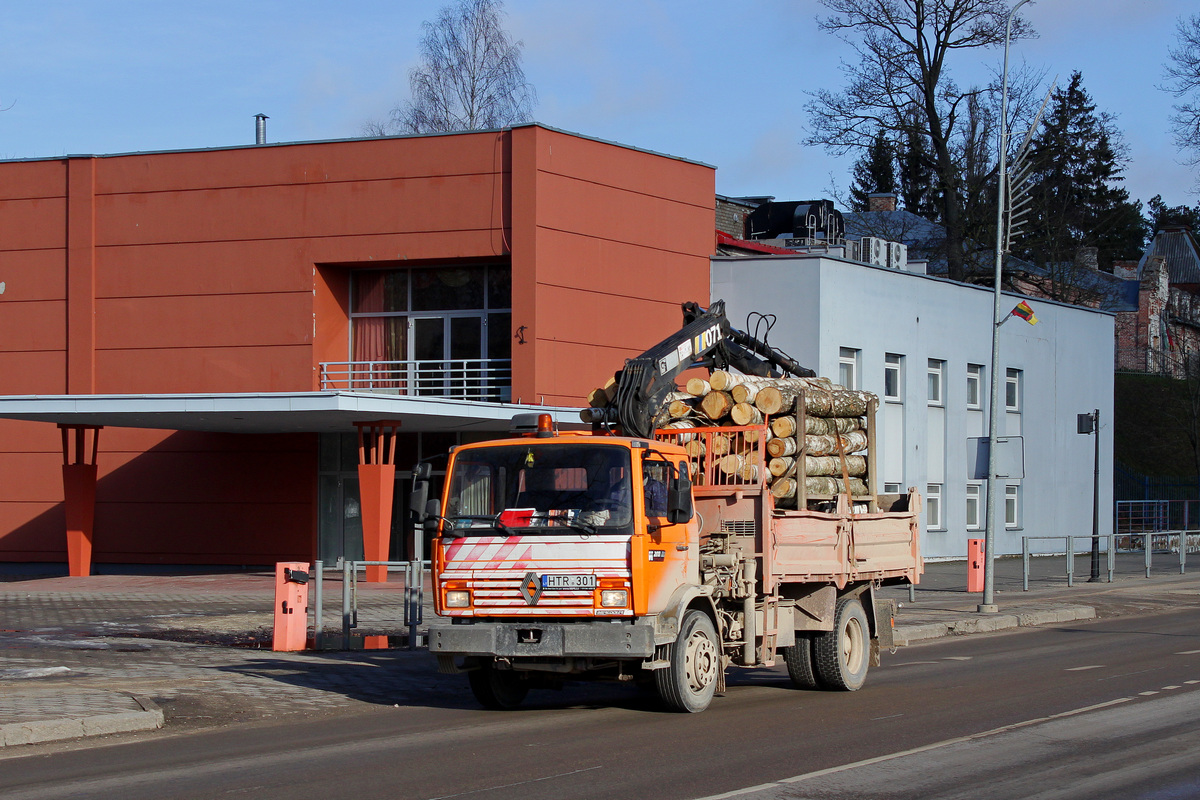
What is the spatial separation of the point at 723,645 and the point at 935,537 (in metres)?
26.1

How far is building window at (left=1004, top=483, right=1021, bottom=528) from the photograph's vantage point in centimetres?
3931

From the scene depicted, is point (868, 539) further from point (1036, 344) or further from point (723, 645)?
point (1036, 344)

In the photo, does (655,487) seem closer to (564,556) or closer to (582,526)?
(582,526)

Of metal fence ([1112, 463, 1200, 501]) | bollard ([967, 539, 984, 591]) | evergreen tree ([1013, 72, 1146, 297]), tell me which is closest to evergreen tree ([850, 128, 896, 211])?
evergreen tree ([1013, 72, 1146, 297])

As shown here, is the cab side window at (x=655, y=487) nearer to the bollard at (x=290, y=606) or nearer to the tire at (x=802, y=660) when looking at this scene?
the tire at (x=802, y=660)

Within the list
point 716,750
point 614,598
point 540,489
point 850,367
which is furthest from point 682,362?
point 850,367

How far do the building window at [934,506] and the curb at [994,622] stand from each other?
13884 millimetres

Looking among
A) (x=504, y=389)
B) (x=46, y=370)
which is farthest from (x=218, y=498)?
(x=504, y=389)

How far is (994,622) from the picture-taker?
2056 centimetres

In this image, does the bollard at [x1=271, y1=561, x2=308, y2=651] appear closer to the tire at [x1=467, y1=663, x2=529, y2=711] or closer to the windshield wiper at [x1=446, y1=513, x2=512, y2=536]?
the tire at [x1=467, y1=663, x2=529, y2=711]

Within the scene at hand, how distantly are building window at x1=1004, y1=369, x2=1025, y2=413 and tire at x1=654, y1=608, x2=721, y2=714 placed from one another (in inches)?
1196

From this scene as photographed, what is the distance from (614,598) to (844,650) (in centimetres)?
353

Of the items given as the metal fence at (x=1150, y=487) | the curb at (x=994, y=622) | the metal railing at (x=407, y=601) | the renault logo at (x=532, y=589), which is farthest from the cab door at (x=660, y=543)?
the metal fence at (x=1150, y=487)

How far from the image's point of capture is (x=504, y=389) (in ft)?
101
